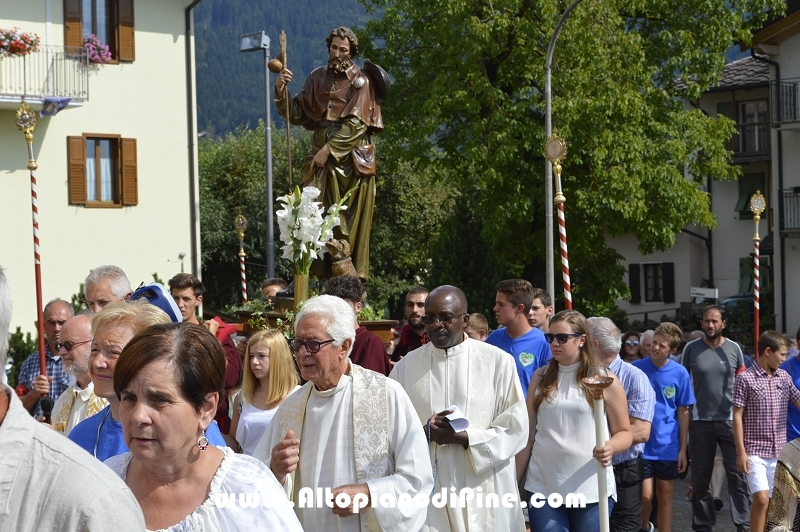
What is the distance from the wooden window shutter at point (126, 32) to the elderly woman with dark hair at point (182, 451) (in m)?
22.0

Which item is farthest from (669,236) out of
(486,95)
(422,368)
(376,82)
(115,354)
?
(115,354)

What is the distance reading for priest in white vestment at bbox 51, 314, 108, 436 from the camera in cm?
425

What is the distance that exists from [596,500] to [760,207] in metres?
10.3

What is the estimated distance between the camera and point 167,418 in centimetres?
270

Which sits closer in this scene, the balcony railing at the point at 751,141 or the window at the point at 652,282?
the balcony railing at the point at 751,141

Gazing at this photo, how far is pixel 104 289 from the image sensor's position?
5617mm

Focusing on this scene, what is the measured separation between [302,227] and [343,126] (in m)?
1.94

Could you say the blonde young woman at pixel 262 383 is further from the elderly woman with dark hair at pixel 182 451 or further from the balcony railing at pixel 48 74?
the balcony railing at pixel 48 74

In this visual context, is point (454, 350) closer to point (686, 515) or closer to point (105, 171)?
point (686, 515)

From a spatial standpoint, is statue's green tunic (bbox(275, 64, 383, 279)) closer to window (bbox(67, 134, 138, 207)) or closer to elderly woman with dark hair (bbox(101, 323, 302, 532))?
elderly woman with dark hair (bbox(101, 323, 302, 532))

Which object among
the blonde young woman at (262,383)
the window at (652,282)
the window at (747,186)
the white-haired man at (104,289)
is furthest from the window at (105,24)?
the window at (652,282)

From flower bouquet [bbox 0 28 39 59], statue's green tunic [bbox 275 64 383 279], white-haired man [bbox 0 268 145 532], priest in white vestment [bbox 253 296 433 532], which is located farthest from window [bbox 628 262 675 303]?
white-haired man [bbox 0 268 145 532]

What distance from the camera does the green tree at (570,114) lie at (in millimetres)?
24250

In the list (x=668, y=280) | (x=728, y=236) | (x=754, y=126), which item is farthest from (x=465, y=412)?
(x=668, y=280)
